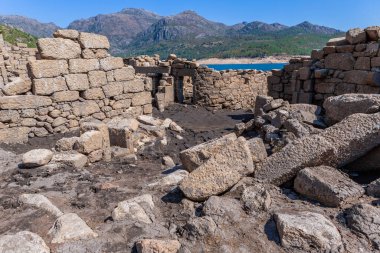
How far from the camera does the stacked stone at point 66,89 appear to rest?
7.56 meters

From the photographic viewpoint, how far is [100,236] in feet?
10.2

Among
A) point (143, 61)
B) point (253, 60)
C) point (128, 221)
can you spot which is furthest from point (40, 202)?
point (253, 60)

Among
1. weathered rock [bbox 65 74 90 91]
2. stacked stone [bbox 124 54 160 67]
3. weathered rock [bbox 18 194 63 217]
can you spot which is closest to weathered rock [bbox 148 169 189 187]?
weathered rock [bbox 18 194 63 217]

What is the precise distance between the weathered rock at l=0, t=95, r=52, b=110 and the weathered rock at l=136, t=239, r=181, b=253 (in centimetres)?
622

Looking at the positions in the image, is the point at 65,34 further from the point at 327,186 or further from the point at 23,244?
the point at 327,186

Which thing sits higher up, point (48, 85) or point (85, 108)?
point (48, 85)

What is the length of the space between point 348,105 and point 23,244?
15.1 ft

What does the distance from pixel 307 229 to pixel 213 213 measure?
0.93 meters

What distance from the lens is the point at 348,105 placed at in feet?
15.1

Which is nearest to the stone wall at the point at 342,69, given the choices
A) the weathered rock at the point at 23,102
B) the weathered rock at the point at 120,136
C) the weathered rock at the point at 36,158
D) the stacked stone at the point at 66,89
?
the stacked stone at the point at 66,89

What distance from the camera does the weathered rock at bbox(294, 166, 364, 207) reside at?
3.17 metres

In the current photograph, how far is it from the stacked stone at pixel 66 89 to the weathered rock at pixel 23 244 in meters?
5.35

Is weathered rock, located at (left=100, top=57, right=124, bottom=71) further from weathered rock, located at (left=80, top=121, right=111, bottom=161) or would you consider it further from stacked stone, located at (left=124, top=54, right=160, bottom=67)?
stacked stone, located at (left=124, top=54, right=160, bottom=67)

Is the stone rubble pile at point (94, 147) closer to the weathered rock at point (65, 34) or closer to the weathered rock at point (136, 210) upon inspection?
the weathered rock at point (136, 210)
